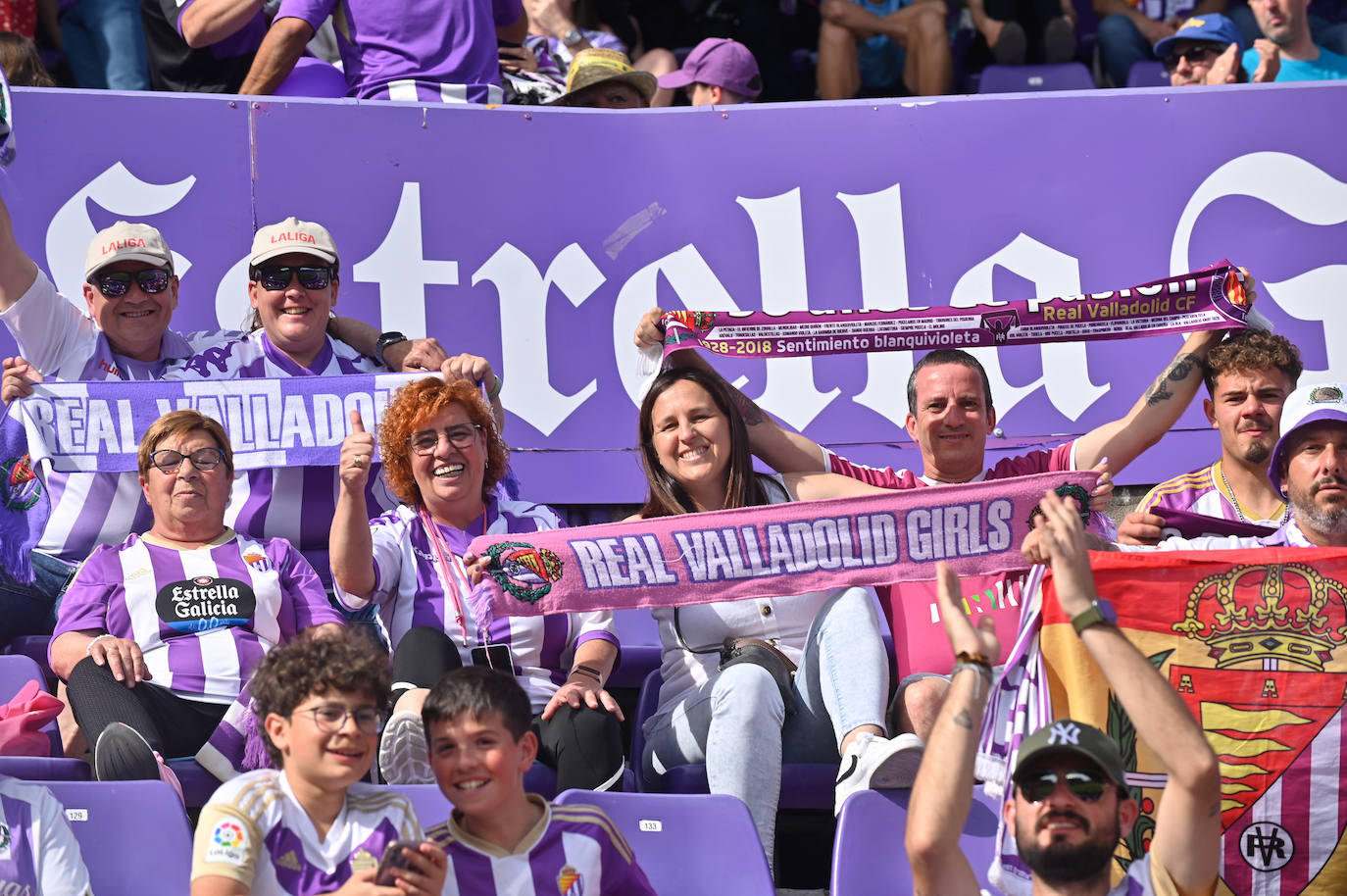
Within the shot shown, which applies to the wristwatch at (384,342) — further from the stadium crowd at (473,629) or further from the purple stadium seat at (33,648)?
the purple stadium seat at (33,648)

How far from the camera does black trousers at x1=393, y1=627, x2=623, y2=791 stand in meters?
4.00

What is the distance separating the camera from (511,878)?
10.5 ft

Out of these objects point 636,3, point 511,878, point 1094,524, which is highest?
point 636,3

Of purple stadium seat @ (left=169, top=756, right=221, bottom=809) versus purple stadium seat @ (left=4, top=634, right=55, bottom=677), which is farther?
purple stadium seat @ (left=4, top=634, right=55, bottom=677)

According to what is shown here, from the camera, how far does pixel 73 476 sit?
4.99m

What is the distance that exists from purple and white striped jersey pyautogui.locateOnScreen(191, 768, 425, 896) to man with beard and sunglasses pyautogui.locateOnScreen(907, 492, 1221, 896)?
3.37 feet

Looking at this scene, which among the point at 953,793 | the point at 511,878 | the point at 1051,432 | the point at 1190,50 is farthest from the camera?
the point at 1190,50

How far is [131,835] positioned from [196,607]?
2.68 feet

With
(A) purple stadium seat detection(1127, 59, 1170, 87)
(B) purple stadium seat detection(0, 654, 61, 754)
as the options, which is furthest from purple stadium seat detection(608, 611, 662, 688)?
(A) purple stadium seat detection(1127, 59, 1170, 87)

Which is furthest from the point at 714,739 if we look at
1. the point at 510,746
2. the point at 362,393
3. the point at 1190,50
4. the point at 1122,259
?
the point at 1190,50

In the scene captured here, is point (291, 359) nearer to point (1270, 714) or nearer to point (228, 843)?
point (228, 843)

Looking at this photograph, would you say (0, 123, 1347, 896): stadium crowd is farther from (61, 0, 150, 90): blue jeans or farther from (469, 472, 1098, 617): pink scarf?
(61, 0, 150, 90): blue jeans

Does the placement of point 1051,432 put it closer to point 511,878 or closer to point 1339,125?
point 1339,125

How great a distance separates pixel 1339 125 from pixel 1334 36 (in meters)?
2.07
